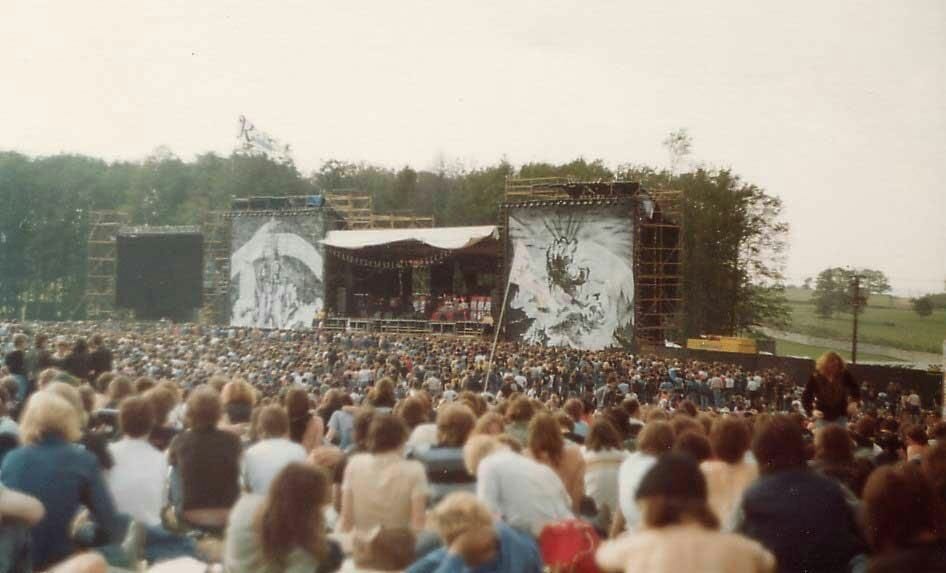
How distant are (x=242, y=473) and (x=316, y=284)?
3018 cm

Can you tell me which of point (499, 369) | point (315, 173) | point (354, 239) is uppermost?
point (315, 173)

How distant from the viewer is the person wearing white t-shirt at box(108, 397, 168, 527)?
452 centimetres

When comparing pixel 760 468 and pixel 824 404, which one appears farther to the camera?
pixel 824 404

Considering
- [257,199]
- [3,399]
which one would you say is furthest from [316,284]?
[3,399]

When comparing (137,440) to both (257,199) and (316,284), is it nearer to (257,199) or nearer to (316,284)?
(316,284)

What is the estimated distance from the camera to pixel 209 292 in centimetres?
3822

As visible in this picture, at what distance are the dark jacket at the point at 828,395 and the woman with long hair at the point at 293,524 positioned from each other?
4.15 metres

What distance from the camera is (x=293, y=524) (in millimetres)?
3475

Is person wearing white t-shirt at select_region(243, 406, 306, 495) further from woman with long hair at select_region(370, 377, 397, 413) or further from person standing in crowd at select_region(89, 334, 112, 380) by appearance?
person standing in crowd at select_region(89, 334, 112, 380)

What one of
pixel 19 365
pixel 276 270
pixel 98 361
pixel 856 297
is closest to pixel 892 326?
pixel 856 297

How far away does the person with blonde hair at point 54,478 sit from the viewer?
4.01m

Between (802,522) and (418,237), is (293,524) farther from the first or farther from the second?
(418,237)

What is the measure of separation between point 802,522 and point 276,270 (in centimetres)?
3269

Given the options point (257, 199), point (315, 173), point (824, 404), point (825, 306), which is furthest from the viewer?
point (315, 173)
